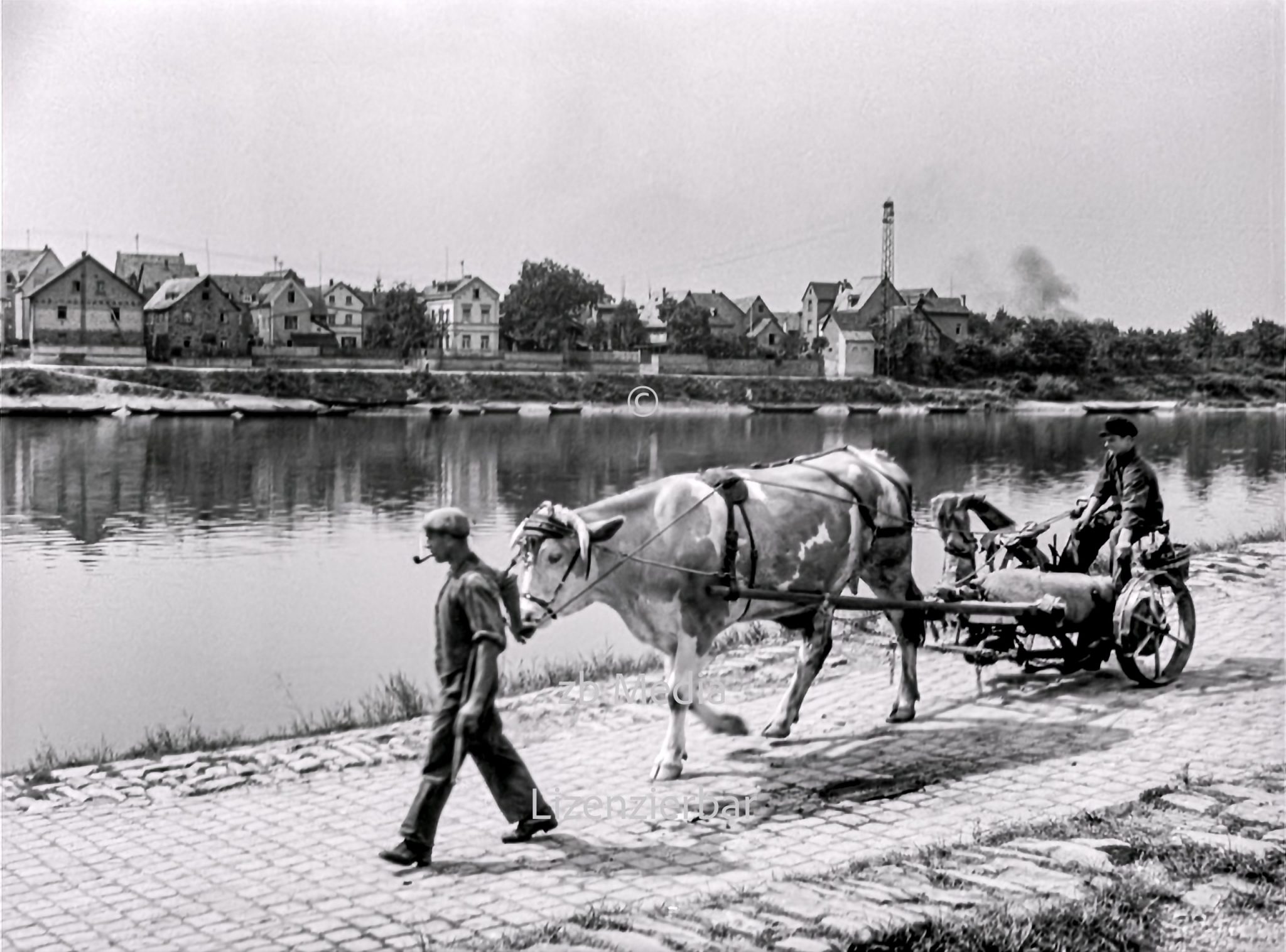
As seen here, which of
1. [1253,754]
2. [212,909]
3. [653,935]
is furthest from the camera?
[1253,754]

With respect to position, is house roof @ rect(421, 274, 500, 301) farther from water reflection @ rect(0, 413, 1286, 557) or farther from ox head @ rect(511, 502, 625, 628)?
ox head @ rect(511, 502, 625, 628)

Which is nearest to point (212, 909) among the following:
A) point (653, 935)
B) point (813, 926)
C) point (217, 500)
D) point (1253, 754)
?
point (653, 935)

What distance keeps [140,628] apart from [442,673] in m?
8.42

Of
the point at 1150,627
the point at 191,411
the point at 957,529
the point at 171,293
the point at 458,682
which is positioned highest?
the point at 171,293

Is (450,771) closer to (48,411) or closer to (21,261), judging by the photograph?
(21,261)

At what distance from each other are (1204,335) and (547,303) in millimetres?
8371

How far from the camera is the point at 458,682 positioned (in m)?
6.32

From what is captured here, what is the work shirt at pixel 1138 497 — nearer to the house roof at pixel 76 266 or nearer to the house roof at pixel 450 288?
the house roof at pixel 450 288

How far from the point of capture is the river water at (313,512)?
1261 centimetres

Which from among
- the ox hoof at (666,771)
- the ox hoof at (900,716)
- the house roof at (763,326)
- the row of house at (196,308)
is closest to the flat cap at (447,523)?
the ox hoof at (666,771)

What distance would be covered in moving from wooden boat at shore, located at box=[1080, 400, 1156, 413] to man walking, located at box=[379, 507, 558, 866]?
1528 centimetres

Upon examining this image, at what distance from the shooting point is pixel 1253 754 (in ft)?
26.3

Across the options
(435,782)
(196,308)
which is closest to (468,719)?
(435,782)

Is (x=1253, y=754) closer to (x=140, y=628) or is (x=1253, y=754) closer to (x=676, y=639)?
(x=676, y=639)
